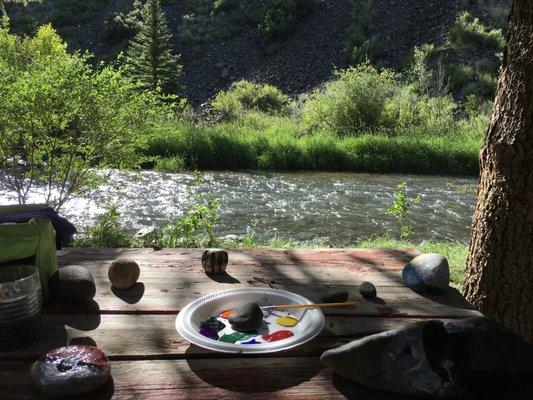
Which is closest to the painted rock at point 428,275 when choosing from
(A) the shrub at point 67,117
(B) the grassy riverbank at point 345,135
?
(A) the shrub at point 67,117

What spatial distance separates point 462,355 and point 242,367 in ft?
1.80

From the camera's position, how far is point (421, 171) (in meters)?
→ 13.1

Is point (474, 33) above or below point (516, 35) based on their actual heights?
above

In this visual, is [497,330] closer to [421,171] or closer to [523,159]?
[523,159]

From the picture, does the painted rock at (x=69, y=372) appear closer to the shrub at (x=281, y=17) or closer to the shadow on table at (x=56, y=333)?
the shadow on table at (x=56, y=333)

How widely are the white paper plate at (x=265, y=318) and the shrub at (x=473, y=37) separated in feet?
80.2

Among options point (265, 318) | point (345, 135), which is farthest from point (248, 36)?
point (265, 318)

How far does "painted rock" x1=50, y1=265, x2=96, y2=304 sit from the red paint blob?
1.99ft

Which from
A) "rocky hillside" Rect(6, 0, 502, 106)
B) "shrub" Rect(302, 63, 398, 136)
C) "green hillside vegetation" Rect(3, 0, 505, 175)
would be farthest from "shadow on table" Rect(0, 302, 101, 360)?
"rocky hillside" Rect(6, 0, 502, 106)

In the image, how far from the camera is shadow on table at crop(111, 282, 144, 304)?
5.92 feet

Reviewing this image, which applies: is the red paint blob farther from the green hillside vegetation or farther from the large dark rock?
the green hillside vegetation

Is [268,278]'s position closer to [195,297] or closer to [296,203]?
[195,297]

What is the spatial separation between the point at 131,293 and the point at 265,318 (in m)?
0.50

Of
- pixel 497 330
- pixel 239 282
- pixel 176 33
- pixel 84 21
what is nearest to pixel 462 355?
pixel 497 330
